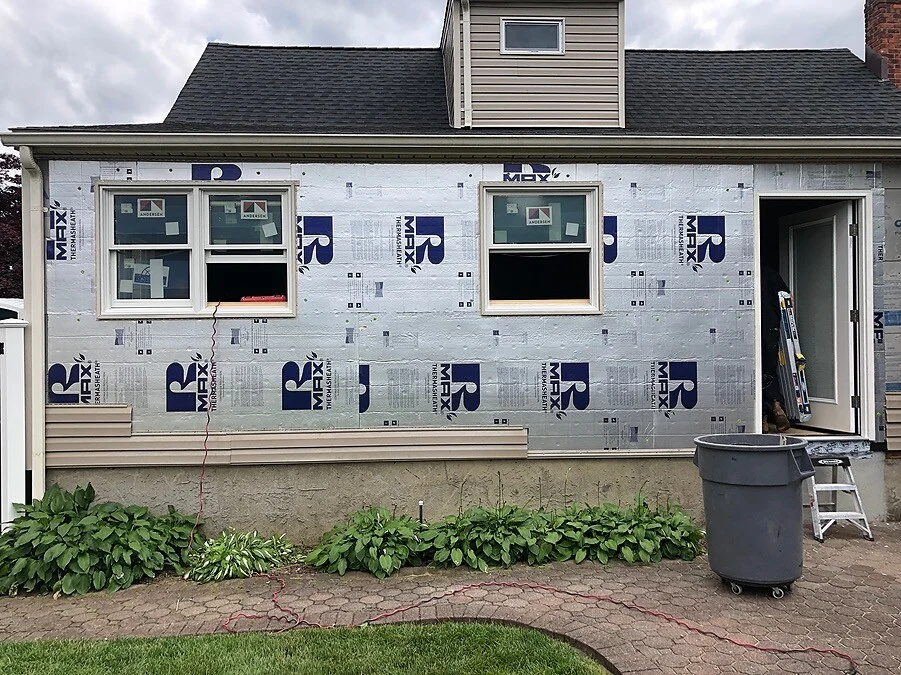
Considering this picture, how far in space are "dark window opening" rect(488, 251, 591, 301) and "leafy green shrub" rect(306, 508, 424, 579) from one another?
7.18 ft

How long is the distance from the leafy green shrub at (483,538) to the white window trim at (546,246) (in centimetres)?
179

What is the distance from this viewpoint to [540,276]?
233 inches

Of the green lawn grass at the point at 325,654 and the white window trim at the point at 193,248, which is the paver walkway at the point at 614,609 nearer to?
the green lawn grass at the point at 325,654

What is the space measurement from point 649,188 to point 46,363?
18.3ft

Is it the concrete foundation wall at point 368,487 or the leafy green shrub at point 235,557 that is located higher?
the concrete foundation wall at point 368,487

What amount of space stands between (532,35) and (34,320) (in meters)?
5.72

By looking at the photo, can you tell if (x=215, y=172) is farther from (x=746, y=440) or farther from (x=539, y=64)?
(x=746, y=440)

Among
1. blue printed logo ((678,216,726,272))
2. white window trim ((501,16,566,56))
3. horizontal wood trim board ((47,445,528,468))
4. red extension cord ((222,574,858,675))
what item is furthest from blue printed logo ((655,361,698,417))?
white window trim ((501,16,566,56))

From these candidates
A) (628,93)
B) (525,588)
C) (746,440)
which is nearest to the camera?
(525,588)

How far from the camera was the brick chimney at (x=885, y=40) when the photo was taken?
27.7ft

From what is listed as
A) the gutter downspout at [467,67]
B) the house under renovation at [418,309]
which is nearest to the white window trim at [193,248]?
the house under renovation at [418,309]

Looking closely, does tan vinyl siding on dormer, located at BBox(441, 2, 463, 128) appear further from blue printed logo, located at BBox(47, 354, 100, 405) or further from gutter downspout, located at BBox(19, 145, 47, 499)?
blue printed logo, located at BBox(47, 354, 100, 405)

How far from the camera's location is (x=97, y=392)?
5.54 meters

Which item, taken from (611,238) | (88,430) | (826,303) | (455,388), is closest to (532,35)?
(611,238)
